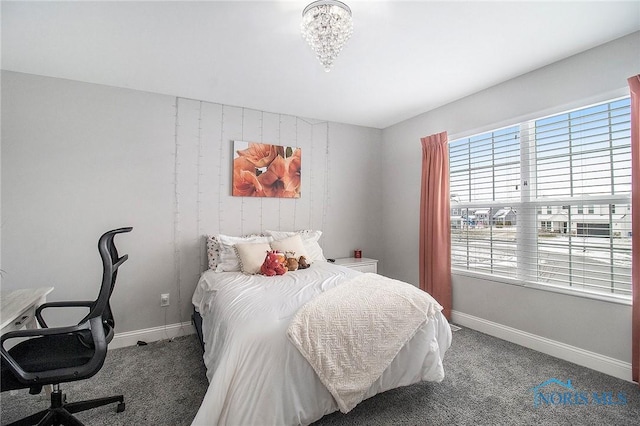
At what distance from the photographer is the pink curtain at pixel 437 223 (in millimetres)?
3133

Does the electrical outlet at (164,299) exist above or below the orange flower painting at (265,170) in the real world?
below

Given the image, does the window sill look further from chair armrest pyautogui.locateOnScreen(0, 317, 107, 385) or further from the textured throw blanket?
chair armrest pyautogui.locateOnScreen(0, 317, 107, 385)

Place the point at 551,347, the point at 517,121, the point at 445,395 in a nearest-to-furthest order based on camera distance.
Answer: the point at 445,395, the point at 551,347, the point at 517,121

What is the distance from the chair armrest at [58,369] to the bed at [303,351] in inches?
22.7

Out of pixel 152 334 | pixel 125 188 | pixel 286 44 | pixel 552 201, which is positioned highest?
pixel 286 44

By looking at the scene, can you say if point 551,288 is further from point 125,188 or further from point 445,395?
point 125,188

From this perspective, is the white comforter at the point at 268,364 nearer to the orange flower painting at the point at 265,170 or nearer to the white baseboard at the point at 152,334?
the white baseboard at the point at 152,334

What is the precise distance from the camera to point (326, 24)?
1.62 m

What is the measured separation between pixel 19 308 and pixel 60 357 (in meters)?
0.45

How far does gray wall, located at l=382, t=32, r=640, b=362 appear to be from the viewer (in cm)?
204

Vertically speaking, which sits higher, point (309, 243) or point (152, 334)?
point (309, 243)

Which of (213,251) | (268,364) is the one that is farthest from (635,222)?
(213,251)

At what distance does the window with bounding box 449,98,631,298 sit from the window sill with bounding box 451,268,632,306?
0.11 ft

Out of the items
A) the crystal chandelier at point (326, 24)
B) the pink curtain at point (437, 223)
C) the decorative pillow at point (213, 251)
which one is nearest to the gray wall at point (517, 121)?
the pink curtain at point (437, 223)
